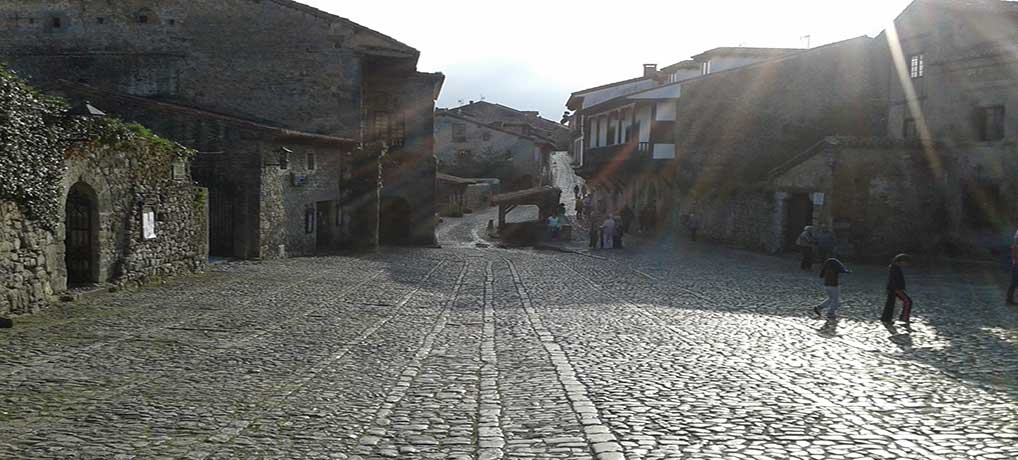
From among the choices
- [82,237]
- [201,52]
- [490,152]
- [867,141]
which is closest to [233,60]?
[201,52]

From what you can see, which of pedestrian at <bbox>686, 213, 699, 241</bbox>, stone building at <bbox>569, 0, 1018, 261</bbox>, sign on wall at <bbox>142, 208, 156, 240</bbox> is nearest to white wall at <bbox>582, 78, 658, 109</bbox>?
stone building at <bbox>569, 0, 1018, 261</bbox>

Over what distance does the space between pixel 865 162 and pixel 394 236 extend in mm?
19193

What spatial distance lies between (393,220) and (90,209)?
22.5 m

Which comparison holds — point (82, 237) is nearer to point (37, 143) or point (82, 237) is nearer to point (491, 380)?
point (37, 143)

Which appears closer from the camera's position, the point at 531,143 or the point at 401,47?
the point at 401,47

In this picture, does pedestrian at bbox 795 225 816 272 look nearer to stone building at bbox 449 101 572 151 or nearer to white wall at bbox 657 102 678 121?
white wall at bbox 657 102 678 121

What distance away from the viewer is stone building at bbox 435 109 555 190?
71250mm

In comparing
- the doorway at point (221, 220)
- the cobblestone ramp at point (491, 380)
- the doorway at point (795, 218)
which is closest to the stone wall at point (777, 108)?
the doorway at point (795, 218)

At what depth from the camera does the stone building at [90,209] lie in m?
12.2

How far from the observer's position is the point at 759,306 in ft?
53.1

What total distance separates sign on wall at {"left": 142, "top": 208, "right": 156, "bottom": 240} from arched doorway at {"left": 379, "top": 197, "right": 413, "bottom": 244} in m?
19.7

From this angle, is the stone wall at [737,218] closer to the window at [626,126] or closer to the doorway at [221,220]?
the window at [626,126]

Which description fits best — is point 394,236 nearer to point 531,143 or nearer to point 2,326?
point 2,326

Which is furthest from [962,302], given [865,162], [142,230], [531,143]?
[531,143]
